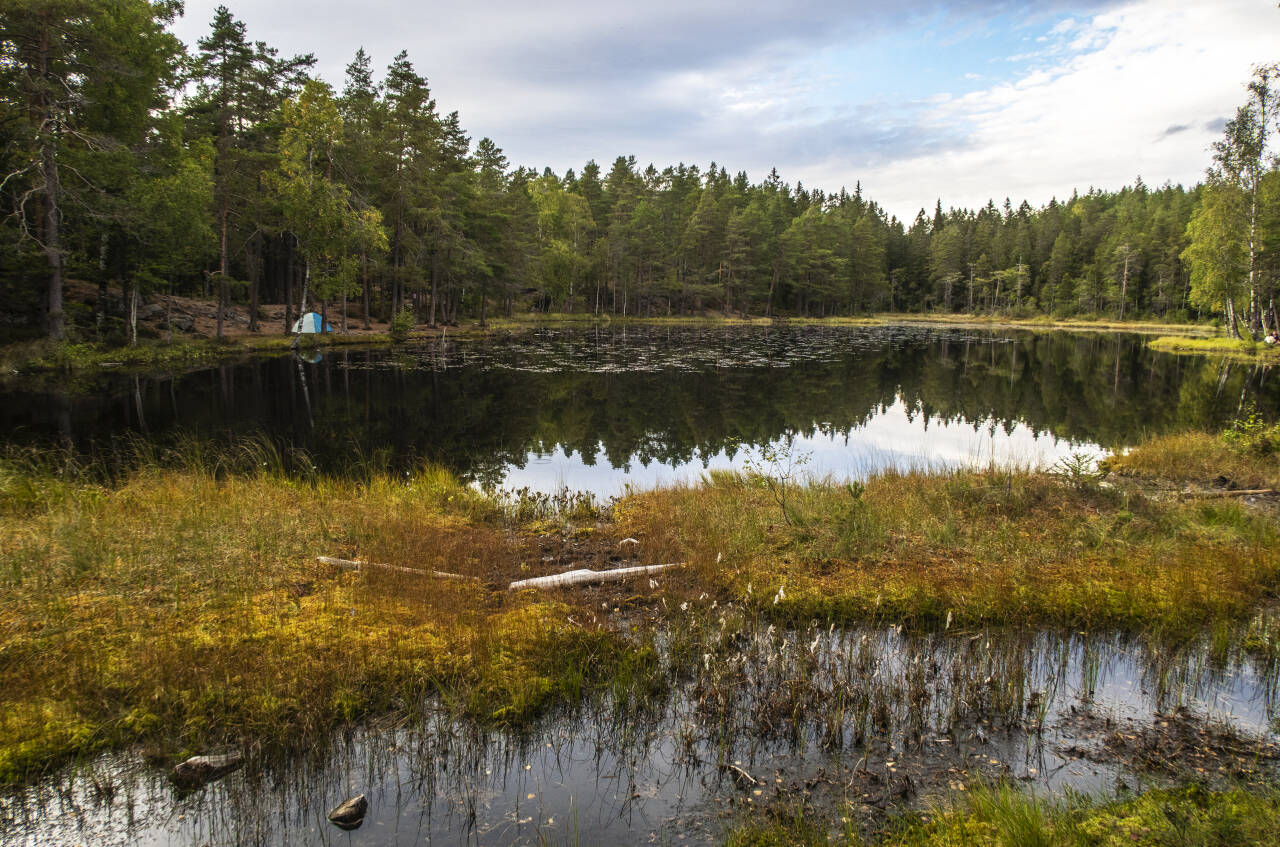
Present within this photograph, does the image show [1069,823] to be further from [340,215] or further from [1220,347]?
[1220,347]

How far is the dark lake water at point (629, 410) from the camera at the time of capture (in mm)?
15648

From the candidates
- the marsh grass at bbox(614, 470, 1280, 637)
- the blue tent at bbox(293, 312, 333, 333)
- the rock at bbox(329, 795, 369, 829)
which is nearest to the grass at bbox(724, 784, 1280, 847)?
the marsh grass at bbox(614, 470, 1280, 637)

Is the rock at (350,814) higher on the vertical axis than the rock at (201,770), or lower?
lower

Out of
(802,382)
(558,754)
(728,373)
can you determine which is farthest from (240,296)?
(558,754)

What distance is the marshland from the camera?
3.99 m

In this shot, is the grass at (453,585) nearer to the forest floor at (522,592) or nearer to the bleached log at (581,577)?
the forest floor at (522,592)

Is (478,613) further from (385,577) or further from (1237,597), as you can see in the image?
(1237,597)

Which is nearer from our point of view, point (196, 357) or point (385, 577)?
point (385, 577)

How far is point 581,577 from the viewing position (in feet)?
24.8

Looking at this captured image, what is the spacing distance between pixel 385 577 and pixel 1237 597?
9.30 meters

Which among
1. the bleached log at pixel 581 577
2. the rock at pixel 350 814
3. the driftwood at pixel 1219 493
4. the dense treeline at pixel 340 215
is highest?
the dense treeline at pixel 340 215

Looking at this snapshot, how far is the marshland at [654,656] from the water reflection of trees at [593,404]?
3.96 metres

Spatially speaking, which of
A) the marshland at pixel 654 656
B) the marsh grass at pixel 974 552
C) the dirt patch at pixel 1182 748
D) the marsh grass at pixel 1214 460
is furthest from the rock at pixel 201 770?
the marsh grass at pixel 1214 460

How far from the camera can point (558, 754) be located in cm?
464
